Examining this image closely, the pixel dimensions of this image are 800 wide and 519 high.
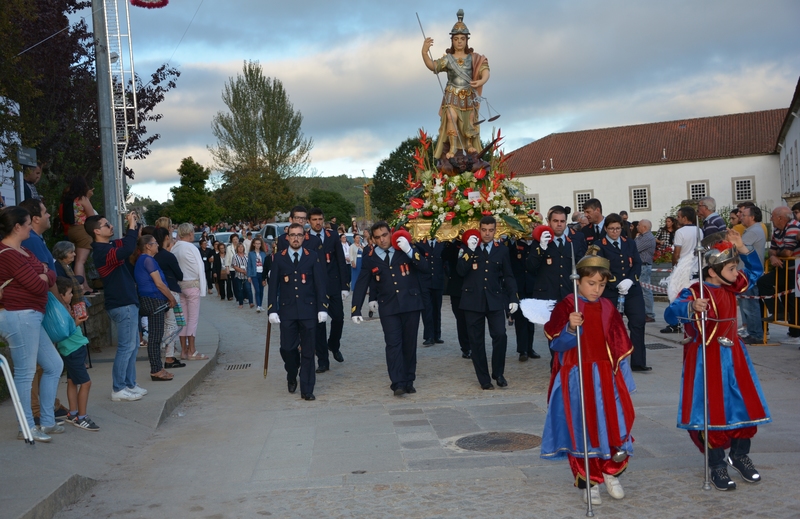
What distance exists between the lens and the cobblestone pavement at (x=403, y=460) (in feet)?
17.7

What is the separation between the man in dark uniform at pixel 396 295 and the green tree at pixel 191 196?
33.4 metres

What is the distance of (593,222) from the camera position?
1098 cm

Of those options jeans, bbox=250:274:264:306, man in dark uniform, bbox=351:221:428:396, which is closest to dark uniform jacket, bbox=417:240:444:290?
man in dark uniform, bbox=351:221:428:396

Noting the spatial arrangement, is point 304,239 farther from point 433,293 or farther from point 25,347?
point 433,293

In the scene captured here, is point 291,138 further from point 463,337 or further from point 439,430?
point 439,430

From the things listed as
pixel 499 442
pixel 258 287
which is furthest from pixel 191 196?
pixel 499 442

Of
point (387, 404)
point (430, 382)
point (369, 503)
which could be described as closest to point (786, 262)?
point (430, 382)

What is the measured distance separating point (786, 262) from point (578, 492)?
26.1ft

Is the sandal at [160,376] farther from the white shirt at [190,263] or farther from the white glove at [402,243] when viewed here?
the white glove at [402,243]

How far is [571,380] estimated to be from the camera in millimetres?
5461

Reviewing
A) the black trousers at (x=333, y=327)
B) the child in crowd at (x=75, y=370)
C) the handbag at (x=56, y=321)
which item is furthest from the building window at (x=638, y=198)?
the handbag at (x=56, y=321)

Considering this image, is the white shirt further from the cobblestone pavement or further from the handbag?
the handbag

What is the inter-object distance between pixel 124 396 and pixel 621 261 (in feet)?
20.4

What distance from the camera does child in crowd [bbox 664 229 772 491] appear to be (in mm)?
5484
